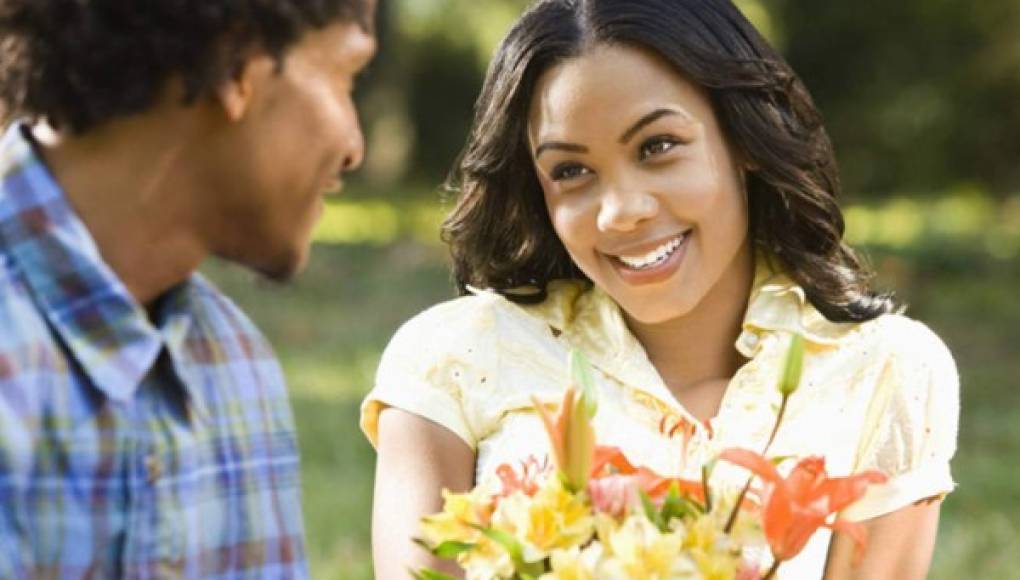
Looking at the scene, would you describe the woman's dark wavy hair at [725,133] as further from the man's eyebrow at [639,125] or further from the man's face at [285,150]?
the man's face at [285,150]

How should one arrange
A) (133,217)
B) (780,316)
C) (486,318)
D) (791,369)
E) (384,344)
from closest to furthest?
(133,217) < (791,369) < (780,316) < (486,318) < (384,344)

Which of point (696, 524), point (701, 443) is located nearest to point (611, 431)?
point (701, 443)

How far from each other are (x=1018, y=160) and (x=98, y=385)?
18.3m

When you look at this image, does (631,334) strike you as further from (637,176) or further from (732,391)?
(637,176)

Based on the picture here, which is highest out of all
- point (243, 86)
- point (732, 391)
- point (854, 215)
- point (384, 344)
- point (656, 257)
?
point (243, 86)

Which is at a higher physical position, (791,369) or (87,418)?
(791,369)

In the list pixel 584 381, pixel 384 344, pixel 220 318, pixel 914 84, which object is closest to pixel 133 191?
pixel 220 318

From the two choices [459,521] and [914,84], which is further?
[914,84]

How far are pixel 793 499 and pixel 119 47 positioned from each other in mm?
998

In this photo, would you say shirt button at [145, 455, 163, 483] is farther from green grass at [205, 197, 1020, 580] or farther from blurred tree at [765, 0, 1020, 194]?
blurred tree at [765, 0, 1020, 194]

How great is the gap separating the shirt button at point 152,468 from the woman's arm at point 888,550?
4.37ft

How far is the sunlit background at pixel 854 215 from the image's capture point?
657 centimetres

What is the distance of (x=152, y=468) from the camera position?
2184mm

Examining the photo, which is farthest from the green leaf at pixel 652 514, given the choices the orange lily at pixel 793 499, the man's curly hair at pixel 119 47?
the man's curly hair at pixel 119 47
